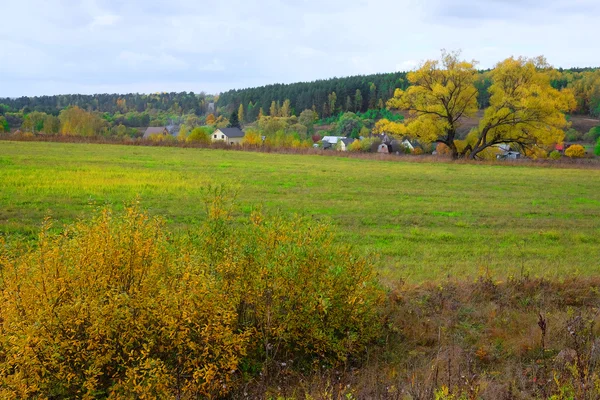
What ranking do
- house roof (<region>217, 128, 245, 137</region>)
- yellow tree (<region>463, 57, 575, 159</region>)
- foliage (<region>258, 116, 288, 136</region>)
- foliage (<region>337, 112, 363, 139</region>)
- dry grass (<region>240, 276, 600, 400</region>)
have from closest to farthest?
dry grass (<region>240, 276, 600, 400</region>) → yellow tree (<region>463, 57, 575, 159</region>) → foliage (<region>258, 116, 288, 136</region>) → house roof (<region>217, 128, 245, 137</region>) → foliage (<region>337, 112, 363, 139</region>)

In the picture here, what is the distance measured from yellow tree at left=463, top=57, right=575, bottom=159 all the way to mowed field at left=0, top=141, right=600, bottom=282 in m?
14.8

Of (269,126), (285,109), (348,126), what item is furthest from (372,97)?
(269,126)

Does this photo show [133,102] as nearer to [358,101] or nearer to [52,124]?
[358,101]

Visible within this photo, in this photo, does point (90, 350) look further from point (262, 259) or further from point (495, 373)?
point (495, 373)

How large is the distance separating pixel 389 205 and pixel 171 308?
14235 mm

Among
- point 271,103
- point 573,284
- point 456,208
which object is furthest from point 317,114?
point 573,284

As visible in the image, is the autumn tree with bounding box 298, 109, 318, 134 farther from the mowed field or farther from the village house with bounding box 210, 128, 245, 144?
the mowed field

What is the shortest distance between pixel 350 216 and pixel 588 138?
103m

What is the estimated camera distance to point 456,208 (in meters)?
18.1

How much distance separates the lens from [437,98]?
46.1 meters

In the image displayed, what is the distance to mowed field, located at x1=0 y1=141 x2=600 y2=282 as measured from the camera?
11.0 metres

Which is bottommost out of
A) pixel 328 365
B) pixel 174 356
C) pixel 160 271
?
pixel 328 365

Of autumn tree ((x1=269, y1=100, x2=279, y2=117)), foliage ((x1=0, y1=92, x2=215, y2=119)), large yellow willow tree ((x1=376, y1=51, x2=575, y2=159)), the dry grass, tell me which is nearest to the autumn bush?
the dry grass

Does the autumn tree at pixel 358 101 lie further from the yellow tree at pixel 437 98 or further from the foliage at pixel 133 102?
the yellow tree at pixel 437 98
